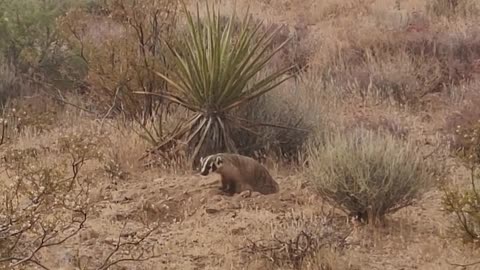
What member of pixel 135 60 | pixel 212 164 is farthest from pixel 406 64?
pixel 212 164

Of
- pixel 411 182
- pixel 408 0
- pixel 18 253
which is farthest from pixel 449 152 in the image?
pixel 408 0

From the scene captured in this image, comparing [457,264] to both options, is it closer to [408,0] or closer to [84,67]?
[84,67]

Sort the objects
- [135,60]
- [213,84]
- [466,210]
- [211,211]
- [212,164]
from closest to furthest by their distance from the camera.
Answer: [466,210]
[211,211]
[212,164]
[213,84]
[135,60]

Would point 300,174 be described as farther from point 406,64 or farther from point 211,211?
point 406,64

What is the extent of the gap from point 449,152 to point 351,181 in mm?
2559

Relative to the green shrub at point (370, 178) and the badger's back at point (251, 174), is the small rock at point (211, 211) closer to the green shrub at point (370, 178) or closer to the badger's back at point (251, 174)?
the badger's back at point (251, 174)

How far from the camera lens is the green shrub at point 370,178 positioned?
6809mm

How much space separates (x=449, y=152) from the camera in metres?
9.13

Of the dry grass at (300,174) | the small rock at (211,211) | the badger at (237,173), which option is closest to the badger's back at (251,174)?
the badger at (237,173)

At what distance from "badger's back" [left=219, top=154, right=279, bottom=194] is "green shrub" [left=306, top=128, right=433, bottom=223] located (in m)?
0.76

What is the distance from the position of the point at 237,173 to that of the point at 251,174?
0.13m

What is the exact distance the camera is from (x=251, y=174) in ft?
25.6

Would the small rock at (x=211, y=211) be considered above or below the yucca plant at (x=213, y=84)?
below

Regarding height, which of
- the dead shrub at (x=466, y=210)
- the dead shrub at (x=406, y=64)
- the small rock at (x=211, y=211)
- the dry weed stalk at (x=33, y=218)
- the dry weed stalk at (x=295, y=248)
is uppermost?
the dry weed stalk at (x=33, y=218)
